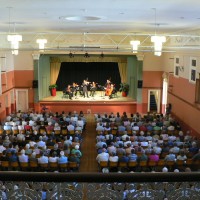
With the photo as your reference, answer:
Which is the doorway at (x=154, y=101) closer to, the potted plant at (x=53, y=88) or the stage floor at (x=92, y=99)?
the stage floor at (x=92, y=99)

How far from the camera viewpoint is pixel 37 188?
2449 mm

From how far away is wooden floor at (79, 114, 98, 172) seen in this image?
1217 cm

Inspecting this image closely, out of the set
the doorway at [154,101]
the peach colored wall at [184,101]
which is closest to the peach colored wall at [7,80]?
the doorway at [154,101]

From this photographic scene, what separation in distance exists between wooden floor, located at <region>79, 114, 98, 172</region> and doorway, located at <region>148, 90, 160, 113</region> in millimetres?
5470

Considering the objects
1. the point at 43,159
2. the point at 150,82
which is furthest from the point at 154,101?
the point at 43,159

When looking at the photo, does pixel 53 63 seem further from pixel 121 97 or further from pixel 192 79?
pixel 192 79

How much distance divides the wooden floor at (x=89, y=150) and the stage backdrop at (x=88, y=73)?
760 cm

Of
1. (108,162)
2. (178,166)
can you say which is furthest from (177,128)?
(108,162)

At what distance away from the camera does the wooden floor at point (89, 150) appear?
1217 cm

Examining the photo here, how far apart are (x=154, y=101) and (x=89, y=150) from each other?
1035cm

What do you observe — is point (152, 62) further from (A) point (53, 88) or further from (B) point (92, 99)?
(A) point (53, 88)

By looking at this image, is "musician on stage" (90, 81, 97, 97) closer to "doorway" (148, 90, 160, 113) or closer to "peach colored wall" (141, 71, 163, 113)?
"peach colored wall" (141, 71, 163, 113)

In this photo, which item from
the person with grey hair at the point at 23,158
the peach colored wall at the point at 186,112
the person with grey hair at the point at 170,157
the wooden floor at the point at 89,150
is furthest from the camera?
the peach colored wall at the point at 186,112

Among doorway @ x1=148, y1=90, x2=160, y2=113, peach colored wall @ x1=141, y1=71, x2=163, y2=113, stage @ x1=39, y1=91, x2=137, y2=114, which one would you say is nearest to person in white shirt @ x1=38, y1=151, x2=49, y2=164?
stage @ x1=39, y1=91, x2=137, y2=114
